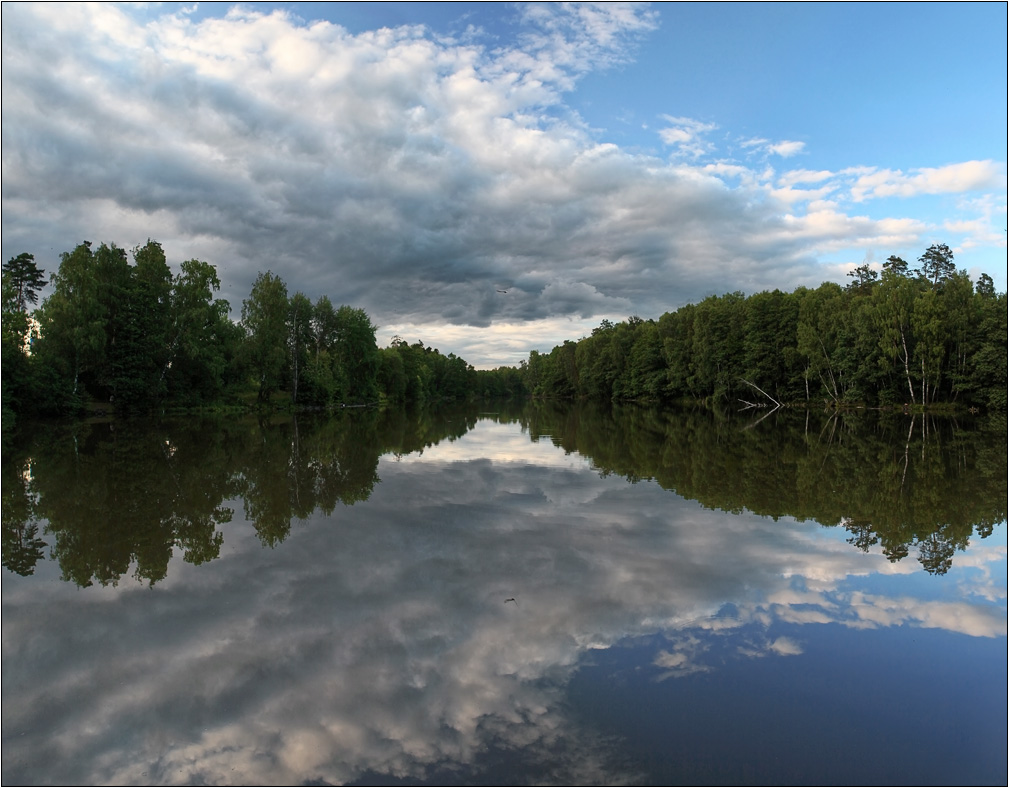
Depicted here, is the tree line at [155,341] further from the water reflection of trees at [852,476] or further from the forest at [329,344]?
the water reflection of trees at [852,476]

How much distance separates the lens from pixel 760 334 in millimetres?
58469

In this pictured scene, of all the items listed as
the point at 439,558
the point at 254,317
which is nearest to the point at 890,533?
the point at 439,558

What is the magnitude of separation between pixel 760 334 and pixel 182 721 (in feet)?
201

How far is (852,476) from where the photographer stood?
1342 centimetres

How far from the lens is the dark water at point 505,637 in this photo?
11.9 ft

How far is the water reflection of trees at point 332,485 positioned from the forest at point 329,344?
1647 cm

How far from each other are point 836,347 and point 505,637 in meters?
53.1

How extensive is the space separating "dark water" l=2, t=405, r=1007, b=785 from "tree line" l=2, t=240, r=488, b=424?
2898 cm

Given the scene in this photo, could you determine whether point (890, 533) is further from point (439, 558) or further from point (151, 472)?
point (151, 472)

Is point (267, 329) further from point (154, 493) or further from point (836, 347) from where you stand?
point (836, 347)

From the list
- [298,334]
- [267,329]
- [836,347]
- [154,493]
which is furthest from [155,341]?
[836,347]

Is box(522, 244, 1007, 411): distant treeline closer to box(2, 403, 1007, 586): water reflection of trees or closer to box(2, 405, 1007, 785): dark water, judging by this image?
box(2, 403, 1007, 586): water reflection of trees

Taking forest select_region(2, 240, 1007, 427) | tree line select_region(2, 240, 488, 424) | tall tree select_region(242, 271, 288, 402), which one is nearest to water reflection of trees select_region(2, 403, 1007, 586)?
tree line select_region(2, 240, 488, 424)

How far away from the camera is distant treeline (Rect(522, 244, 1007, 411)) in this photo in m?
41.6
